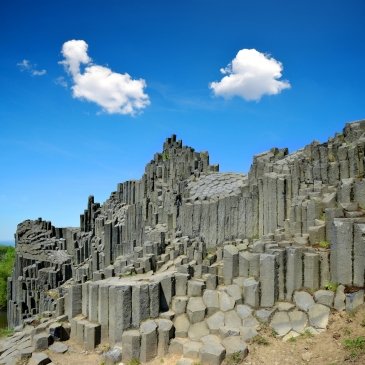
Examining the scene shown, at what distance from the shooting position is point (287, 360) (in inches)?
374

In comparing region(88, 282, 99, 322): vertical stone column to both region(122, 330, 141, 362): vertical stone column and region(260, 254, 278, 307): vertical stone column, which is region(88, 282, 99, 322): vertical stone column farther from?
region(260, 254, 278, 307): vertical stone column

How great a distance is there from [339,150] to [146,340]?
9575mm

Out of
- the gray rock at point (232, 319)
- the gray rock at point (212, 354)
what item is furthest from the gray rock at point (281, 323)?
the gray rock at point (212, 354)

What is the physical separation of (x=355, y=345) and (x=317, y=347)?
1.00m

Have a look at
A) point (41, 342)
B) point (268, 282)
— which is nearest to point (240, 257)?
point (268, 282)

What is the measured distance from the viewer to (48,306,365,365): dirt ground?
29.0 feet

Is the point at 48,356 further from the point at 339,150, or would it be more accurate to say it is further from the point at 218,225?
the point at 339,150

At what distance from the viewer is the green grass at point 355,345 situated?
8589mm

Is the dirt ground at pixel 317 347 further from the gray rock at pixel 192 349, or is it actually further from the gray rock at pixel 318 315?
the gray rock at pixel 192 349

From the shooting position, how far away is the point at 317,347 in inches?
374

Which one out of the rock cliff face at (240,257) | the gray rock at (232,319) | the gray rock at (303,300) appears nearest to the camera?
the gray rock at (303,300)

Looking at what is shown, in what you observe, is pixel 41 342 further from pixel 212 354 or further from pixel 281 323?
pixel 281 323

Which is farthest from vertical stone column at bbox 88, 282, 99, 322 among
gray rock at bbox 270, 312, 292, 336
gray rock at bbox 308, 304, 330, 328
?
gray rock at bbox 308, 304, 330, 328

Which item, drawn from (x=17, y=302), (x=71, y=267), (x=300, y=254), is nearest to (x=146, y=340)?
(x=300, y=254)
